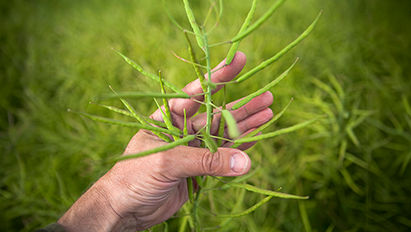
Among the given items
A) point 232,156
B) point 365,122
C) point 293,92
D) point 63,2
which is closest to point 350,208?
point 365,122

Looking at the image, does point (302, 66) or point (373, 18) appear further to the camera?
point (373, 18)

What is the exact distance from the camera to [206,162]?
2.04 ft

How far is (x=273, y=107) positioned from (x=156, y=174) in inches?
40.6

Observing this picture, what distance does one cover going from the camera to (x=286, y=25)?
200 centimetres

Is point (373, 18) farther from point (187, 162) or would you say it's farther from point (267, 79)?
point (187, 162)

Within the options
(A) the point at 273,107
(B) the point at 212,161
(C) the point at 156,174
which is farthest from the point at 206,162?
(A) the point at 273,107

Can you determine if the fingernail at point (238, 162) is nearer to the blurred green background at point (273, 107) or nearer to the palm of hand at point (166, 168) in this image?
the palm of hand at point (166, 168)

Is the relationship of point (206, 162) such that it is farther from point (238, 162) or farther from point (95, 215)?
point (95, 215)

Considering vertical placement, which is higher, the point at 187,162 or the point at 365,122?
the point at 187,162

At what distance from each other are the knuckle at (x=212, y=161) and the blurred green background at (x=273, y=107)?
0.24 metres

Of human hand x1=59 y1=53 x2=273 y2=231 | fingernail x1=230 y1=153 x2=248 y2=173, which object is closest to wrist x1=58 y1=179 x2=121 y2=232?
human hand x1=59 y1=53 x2=273 y2=231

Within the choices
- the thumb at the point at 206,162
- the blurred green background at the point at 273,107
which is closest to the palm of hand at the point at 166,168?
the thumb at the point at 206,162

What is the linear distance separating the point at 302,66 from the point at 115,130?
3.79 feet

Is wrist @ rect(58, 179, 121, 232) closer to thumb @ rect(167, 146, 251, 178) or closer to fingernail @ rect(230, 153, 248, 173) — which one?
thumb @ rect(167, 146, 251, 178)
